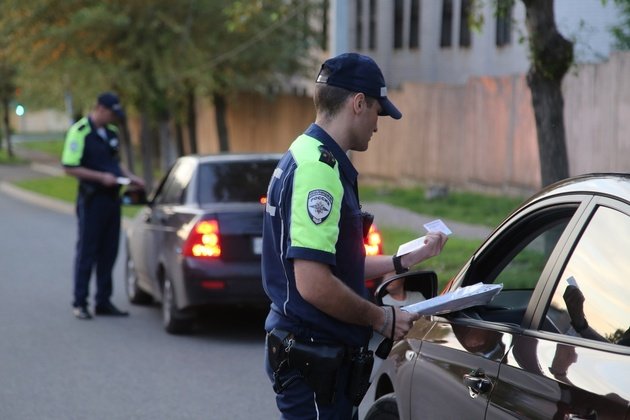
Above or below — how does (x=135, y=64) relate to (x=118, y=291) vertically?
above

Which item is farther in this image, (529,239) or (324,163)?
(529,239)

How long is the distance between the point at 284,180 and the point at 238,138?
3624cm

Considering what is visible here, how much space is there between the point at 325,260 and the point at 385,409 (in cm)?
106

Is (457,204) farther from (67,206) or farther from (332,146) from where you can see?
(332,146)

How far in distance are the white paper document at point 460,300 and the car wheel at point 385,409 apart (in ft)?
2.09

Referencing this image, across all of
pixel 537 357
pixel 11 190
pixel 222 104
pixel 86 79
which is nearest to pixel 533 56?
pixel 537 357

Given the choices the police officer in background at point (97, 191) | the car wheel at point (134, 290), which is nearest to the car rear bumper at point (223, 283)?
the police officer in background at point (97, 191)

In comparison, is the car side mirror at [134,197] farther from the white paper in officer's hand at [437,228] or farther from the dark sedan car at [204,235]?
the white paper in officer's hand at [437,228]

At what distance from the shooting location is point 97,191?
37.3 feet

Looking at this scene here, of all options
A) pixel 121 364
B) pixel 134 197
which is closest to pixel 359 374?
pixel 121 364

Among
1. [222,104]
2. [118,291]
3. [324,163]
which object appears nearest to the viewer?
[324,163]

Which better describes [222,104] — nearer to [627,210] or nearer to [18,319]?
[18,319]

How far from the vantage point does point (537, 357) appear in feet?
11.4

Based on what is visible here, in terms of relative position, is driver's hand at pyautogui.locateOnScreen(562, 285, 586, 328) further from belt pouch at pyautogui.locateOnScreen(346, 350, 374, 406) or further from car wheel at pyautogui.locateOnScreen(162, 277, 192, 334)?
car wheel at pyautogui.locateOnScreen(162, 277, 192, 334)
